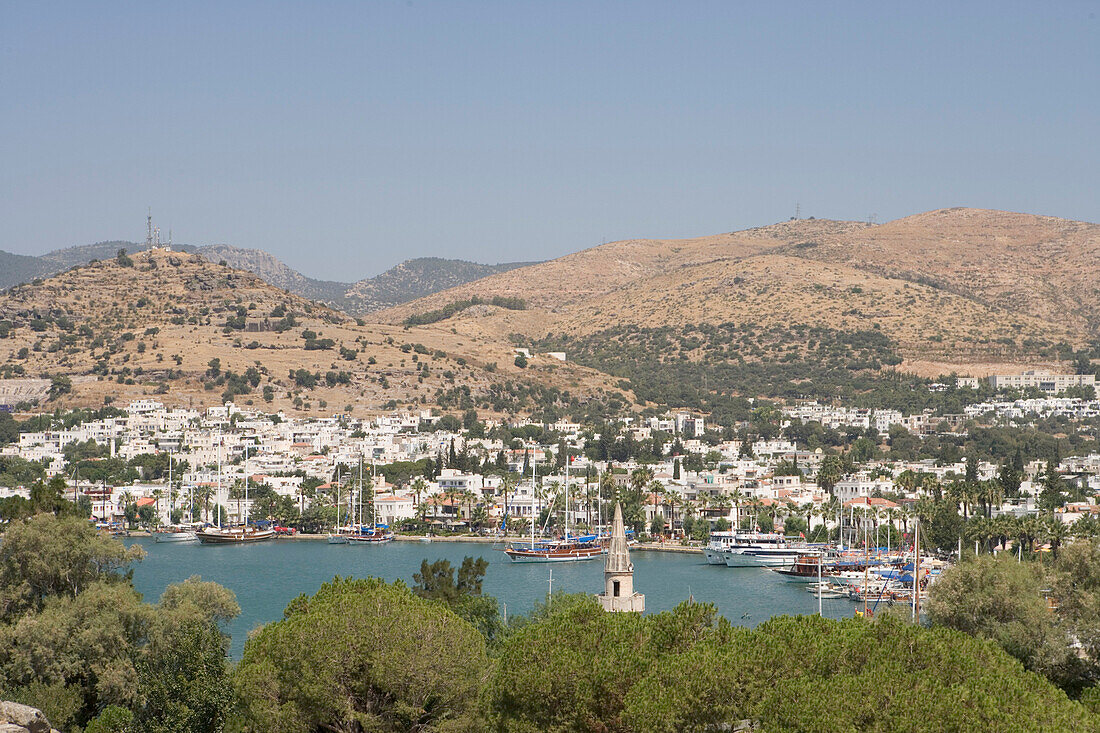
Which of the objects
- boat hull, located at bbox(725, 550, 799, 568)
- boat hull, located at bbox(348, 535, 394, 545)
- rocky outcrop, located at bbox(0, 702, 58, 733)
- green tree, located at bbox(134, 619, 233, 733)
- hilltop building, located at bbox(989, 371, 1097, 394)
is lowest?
boat hull, located at bbox(725, 550, 799, 568)

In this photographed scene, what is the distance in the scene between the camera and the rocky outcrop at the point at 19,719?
847 inches

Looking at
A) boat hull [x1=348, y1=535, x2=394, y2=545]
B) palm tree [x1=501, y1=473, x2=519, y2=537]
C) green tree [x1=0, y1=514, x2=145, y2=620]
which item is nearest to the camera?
green tree [x1=0, y1=514, x2=145, y2=620]

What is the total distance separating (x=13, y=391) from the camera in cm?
14625

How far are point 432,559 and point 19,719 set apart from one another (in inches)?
2317

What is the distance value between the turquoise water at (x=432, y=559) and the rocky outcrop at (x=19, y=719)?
1074 inches

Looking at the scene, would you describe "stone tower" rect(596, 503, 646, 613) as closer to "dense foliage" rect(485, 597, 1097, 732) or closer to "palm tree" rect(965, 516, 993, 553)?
"dense foliage" rect(485, 597, 1097, 732)

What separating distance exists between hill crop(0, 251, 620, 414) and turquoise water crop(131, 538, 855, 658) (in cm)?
5434

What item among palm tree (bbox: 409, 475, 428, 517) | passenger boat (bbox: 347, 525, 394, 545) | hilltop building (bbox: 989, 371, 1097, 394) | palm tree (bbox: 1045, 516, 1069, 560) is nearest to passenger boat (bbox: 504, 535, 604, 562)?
passenger boat (bbox: 347, 525, 394, 545)

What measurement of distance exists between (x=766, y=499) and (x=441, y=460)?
87.1ft

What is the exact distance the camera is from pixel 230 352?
155 metres

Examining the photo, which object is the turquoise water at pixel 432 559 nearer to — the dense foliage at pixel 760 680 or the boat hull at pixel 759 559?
the boat hull at pixel 759 559

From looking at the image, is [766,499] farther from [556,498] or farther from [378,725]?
[378,725]

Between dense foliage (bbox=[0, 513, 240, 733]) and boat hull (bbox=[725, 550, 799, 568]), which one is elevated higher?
dense foliage (bbox=[0, 513, 240, 733])

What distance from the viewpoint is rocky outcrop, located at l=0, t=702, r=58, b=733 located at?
70.6ft
